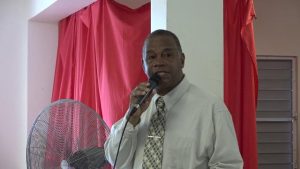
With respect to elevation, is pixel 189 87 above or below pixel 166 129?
above

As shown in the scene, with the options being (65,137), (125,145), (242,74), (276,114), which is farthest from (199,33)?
(276,114)

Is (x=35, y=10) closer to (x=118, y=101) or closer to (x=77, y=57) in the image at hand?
(x=77, y=57)

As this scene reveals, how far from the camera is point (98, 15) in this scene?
264cm

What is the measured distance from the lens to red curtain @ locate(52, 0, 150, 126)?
236 cm

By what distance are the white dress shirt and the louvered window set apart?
10.8 ft

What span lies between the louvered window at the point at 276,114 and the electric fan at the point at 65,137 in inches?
112

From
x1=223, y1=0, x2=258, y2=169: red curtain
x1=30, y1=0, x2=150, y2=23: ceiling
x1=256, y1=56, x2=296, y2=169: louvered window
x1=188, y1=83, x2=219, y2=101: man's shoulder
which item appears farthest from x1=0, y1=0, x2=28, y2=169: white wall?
x1=188, y1=83, x2=219, y2=101: man's shoulder

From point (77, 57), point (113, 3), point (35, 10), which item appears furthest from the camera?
point (35, 10)

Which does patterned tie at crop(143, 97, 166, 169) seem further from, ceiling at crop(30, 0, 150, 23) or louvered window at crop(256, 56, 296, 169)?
louvered window at crop(256, 56, 296, 169)

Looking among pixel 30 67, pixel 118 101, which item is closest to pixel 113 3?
pixel 118 101

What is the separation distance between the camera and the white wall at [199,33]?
66.7 inches

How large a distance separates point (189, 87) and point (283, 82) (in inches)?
133

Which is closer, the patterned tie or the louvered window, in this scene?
the patterned tie

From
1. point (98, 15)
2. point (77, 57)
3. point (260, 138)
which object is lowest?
point (260, 138)
